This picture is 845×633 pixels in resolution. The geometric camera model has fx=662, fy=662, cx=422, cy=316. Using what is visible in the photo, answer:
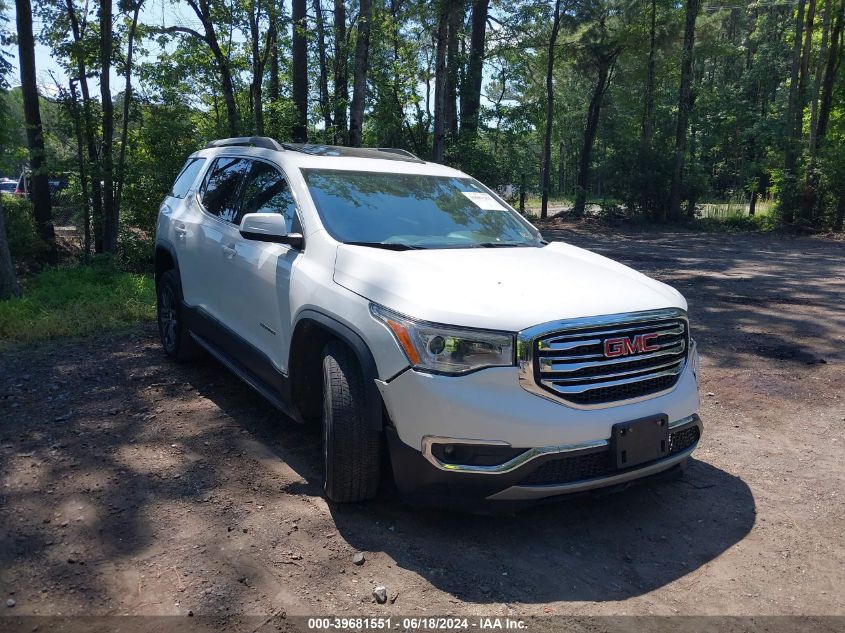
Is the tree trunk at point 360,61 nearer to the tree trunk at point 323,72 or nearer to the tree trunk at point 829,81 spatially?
the tree trunk at point 323,72

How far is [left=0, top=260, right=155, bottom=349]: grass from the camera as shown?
728 cm

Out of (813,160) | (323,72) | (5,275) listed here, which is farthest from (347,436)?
(813,160)

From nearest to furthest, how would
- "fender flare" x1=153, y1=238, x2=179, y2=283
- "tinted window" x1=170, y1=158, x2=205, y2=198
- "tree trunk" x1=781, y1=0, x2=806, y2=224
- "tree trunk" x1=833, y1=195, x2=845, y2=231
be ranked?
"fender flare" x1=153, y1=238, x2=179, y2=283
"tinted window" x1=170, y1=158, x2=205, y2=198
"tree trunk" x1=833, y1=195, x2=845, y2=231
"tree trunk" x1=781, y1=0, x2=806, y2=224

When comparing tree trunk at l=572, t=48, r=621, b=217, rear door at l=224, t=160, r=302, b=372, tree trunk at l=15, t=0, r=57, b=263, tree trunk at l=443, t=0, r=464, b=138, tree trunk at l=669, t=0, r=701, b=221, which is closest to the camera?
rear door at l=224, t=160, r=302, b=372

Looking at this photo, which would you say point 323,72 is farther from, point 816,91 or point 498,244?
point 498,244

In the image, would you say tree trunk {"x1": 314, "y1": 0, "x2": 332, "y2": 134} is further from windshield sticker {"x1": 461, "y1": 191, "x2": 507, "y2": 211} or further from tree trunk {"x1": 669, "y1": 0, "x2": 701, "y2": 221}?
windshield sticker {"x1": 461, "y1": 191, "x2": 507, "y2": 211}

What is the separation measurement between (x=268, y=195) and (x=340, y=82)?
15538mm

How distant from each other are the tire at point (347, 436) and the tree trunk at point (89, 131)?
1143 centimetres

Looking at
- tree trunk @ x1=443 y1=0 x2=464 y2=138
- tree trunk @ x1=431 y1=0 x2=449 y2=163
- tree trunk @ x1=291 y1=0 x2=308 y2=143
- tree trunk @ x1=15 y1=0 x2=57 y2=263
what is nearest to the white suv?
tree trunk @ x1=15 y1=0 x2=57 y2=263

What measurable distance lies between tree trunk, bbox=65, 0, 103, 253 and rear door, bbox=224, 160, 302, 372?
31.9 ft

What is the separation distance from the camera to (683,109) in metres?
22.9

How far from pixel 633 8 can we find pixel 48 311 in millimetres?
24913

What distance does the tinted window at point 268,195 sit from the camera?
430cm

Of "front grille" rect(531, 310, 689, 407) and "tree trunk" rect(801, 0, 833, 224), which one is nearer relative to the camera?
"front grille" rect(531, 310, 689, 407)
